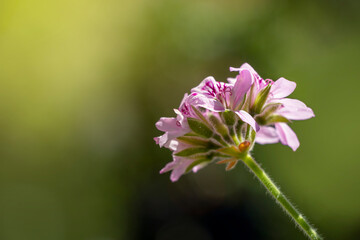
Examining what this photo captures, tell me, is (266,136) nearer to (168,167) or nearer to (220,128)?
(220,128)

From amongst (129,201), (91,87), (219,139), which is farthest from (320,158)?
(219,139)

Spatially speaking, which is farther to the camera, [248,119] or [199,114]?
[199,114]

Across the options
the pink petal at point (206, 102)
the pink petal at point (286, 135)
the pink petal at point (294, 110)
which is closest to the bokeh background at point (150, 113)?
the pink petal at point (286, 135)

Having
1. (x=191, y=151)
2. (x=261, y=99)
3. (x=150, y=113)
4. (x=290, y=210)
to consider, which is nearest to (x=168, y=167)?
(x=191, y=151)

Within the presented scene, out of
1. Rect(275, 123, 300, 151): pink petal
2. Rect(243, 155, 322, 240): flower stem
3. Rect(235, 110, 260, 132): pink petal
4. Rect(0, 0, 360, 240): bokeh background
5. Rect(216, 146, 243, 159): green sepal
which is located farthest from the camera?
Rect(0, 0, 360, 240): bokeh background

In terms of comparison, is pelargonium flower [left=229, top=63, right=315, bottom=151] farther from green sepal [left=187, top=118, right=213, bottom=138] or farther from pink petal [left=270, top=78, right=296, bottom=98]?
green sepal [left=187, top=118, right=213, bottom=138]

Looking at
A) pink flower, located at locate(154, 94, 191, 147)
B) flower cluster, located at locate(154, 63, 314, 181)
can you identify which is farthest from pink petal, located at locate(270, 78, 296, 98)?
pink flower, located at locate(154, 94, 191, 147)
